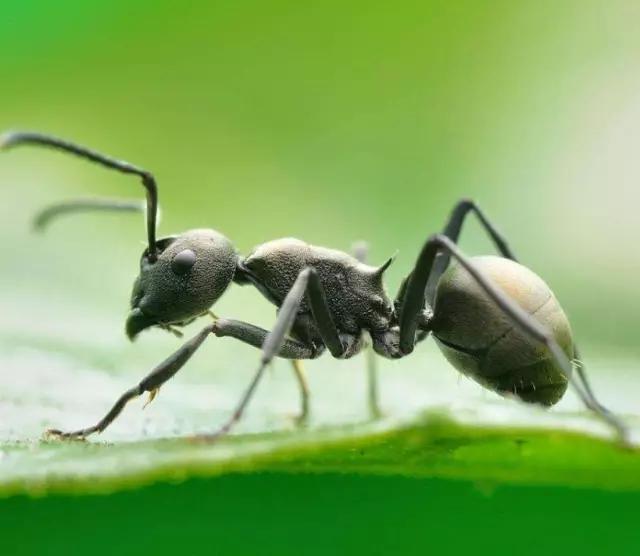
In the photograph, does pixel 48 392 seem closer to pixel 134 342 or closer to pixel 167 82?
pixel 134 342

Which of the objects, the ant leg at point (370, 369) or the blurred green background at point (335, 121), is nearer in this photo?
the ant leg at point (370, 369)

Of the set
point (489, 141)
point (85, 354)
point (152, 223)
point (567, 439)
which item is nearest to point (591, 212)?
point (489, 141)

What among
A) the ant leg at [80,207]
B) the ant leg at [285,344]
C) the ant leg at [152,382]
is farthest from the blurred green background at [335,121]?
the ant leg at [152,382]

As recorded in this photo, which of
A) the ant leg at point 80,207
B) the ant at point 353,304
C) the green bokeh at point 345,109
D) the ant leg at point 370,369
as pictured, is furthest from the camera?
the green bokeh at point 345,109

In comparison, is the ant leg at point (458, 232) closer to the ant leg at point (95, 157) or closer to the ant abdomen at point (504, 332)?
the ant abdomen at point (504, 332)

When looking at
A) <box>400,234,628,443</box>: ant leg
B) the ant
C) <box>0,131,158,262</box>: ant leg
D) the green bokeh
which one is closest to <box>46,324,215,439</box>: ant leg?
the ant

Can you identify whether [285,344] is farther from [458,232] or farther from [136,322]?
[458,232]

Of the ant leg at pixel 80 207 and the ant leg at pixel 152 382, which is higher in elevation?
the ant leg at pixel 80 207
